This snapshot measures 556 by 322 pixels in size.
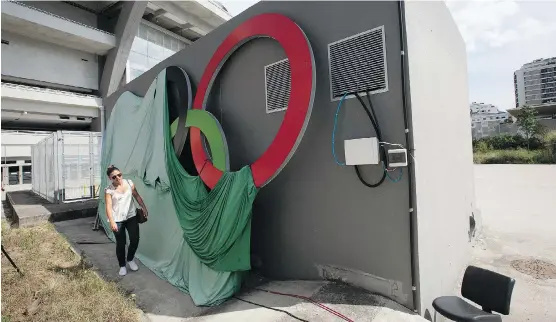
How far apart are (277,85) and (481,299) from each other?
306 cm

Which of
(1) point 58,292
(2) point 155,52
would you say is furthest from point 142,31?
(1) point 58,292

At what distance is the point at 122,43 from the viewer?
20.5m

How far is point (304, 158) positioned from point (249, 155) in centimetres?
90

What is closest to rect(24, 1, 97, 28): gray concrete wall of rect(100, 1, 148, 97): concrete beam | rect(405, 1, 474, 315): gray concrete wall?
rect(100, 1, 148, 97): concrete beam

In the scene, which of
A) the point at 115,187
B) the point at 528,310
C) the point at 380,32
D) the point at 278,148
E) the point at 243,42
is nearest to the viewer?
the point at 380,32

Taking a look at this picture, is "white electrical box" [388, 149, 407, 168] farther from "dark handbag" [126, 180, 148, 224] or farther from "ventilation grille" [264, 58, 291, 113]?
"dark handbag" [126, 180, 148, 224]

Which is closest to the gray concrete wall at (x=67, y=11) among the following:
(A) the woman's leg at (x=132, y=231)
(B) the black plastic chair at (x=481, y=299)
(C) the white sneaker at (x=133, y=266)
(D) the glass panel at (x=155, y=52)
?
(D) the glass panel at (x=155, y=52)

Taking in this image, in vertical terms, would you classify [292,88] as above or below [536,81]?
below

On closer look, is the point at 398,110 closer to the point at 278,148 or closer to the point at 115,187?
the point at 278,148

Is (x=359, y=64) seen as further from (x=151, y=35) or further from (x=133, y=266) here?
(x=151, y=35)

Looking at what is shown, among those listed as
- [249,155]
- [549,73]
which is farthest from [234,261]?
[549,73]

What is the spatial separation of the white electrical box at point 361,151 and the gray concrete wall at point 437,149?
38 centimetres

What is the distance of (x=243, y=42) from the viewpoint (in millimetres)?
3904

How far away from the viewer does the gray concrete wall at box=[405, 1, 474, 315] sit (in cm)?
281
